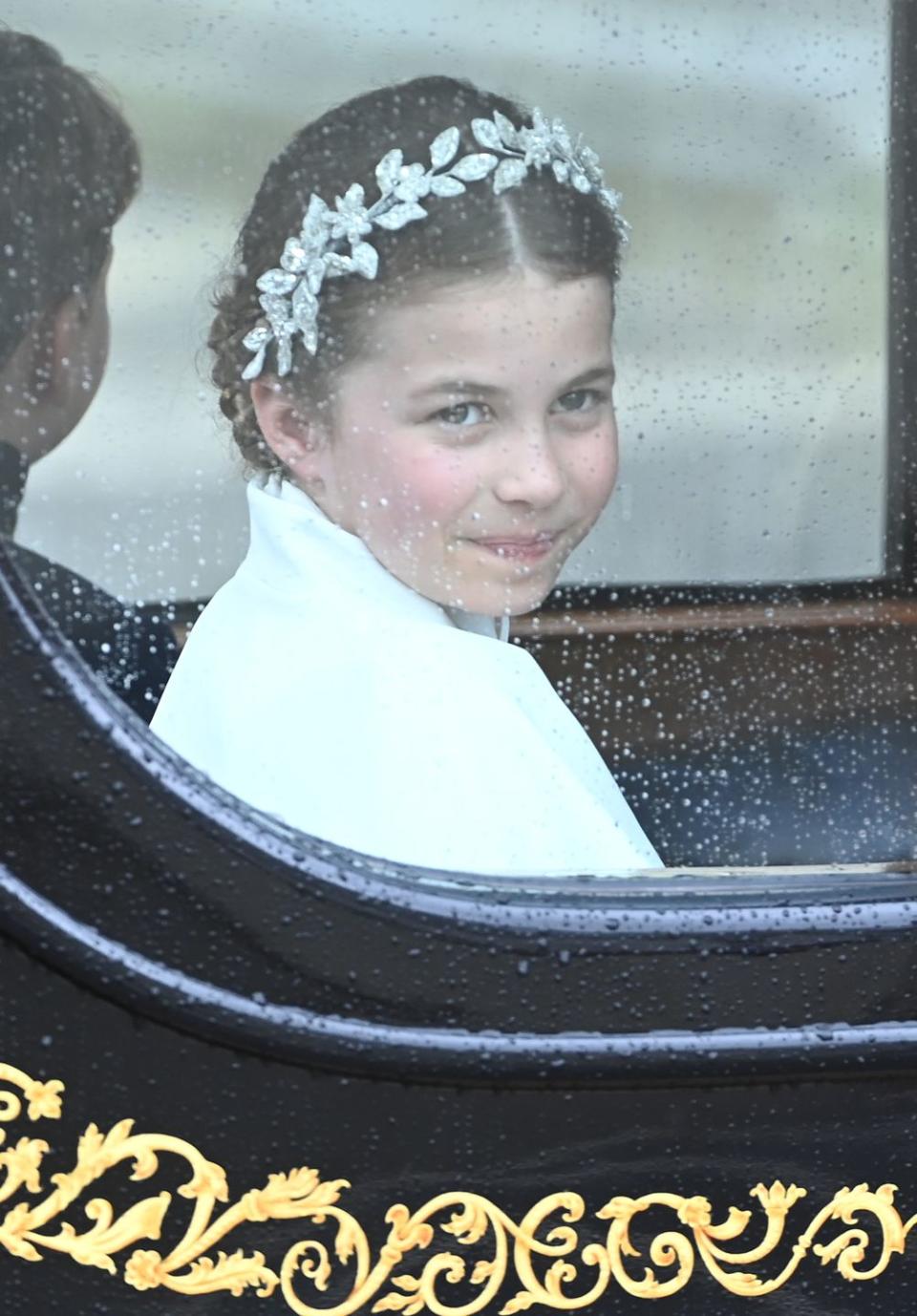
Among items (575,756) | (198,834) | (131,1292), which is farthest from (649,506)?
(131,1292)

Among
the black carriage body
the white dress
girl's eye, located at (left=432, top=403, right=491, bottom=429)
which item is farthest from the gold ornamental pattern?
girl's eye, located at (left=432, top=403, right=491, bottom=429)

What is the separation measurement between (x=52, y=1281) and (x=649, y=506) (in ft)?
1.65

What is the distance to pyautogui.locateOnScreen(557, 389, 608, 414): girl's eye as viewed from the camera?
86 cm

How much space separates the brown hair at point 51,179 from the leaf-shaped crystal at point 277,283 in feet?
0.25

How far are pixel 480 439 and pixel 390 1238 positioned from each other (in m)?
0.41

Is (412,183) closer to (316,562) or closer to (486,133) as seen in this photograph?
(486,133)

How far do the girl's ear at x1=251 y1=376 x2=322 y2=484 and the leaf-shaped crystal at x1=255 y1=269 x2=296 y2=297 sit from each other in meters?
0.04

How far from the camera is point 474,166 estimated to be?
2.74 ft

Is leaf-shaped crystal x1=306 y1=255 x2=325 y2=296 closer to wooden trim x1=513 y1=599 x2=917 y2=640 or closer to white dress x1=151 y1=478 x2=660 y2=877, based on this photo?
white dress x1=151 y1=478 x2=660 y2=877

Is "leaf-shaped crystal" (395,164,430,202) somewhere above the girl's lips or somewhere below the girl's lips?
above

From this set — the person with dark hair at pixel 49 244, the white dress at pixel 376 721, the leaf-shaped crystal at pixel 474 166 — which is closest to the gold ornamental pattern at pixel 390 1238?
the white dress at pixel 376 721

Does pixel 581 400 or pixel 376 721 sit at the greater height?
pixel 581 400

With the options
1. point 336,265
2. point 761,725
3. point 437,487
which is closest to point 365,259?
point 336,265

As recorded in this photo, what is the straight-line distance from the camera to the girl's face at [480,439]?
2.75ft
